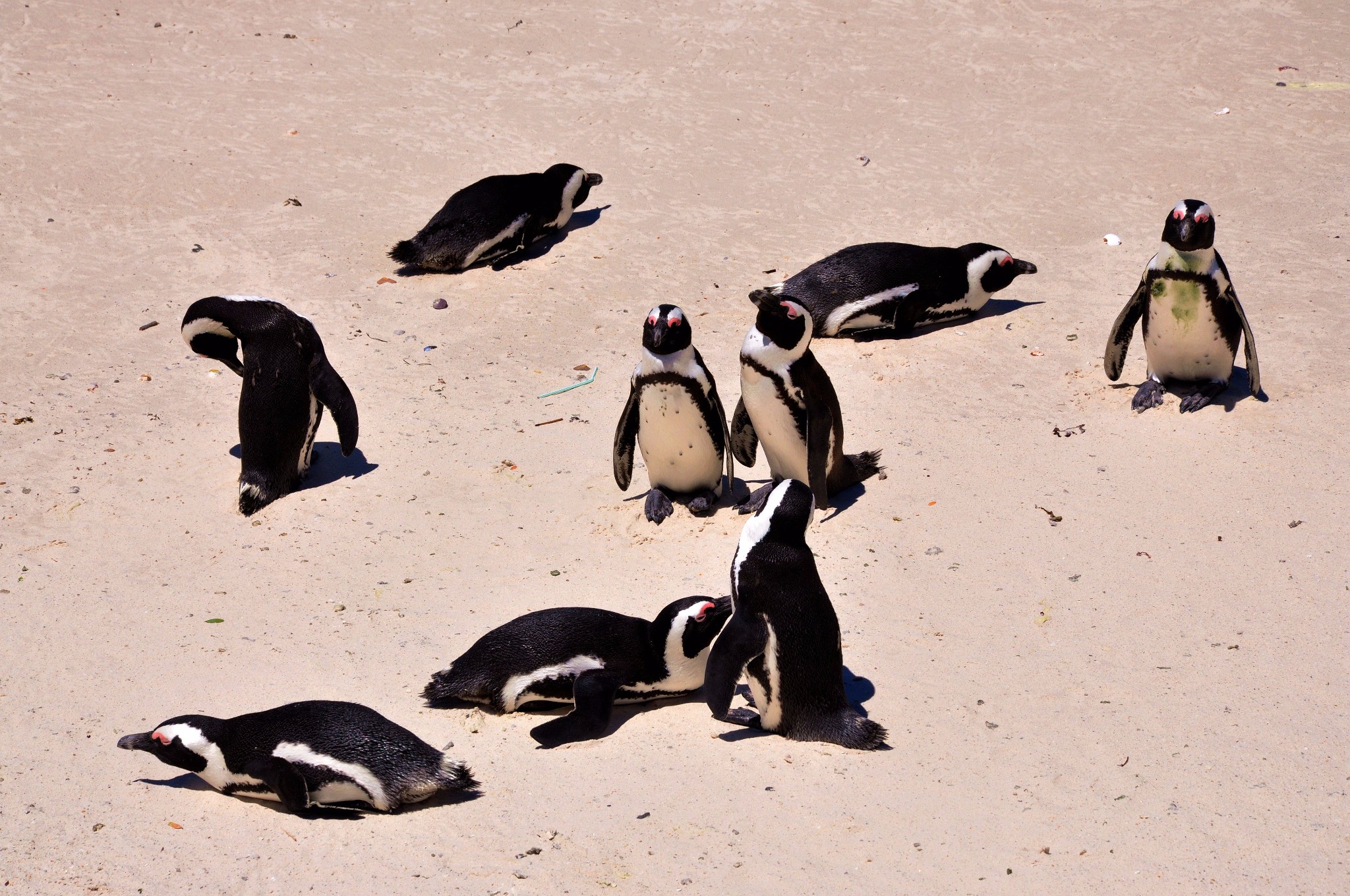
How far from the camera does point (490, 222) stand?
28.7 ft

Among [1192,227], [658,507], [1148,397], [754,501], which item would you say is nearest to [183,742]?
[658,507]

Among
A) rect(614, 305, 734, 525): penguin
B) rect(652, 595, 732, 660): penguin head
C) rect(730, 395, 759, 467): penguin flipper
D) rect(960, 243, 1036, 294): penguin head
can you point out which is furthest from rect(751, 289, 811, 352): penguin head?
rect(960, 243, 1036, 294): penguin head

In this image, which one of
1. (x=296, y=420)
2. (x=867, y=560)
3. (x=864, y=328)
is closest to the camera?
(x=867, y=560)

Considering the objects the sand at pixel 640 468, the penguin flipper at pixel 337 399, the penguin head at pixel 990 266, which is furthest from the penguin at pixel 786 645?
the penguin head at pixel 990 266

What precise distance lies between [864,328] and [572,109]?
171 inches

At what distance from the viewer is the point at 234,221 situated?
9297 millimetres

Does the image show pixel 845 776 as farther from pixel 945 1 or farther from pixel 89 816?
pixel 945 1

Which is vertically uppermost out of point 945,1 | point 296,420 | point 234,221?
point 945,1

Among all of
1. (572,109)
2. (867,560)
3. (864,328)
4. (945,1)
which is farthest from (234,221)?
(945,1)

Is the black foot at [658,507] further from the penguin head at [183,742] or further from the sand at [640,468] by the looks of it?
the penguin head at [183,742]

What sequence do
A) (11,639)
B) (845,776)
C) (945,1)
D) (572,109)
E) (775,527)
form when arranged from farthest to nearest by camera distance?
1. (945,1)
2. (572,109)
3. (11,639)
4. (775,527)
5. (845,776)

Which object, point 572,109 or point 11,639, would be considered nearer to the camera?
point 11,639

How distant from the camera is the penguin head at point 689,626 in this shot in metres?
4.57

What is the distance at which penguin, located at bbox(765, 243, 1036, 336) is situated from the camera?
7.87 m
